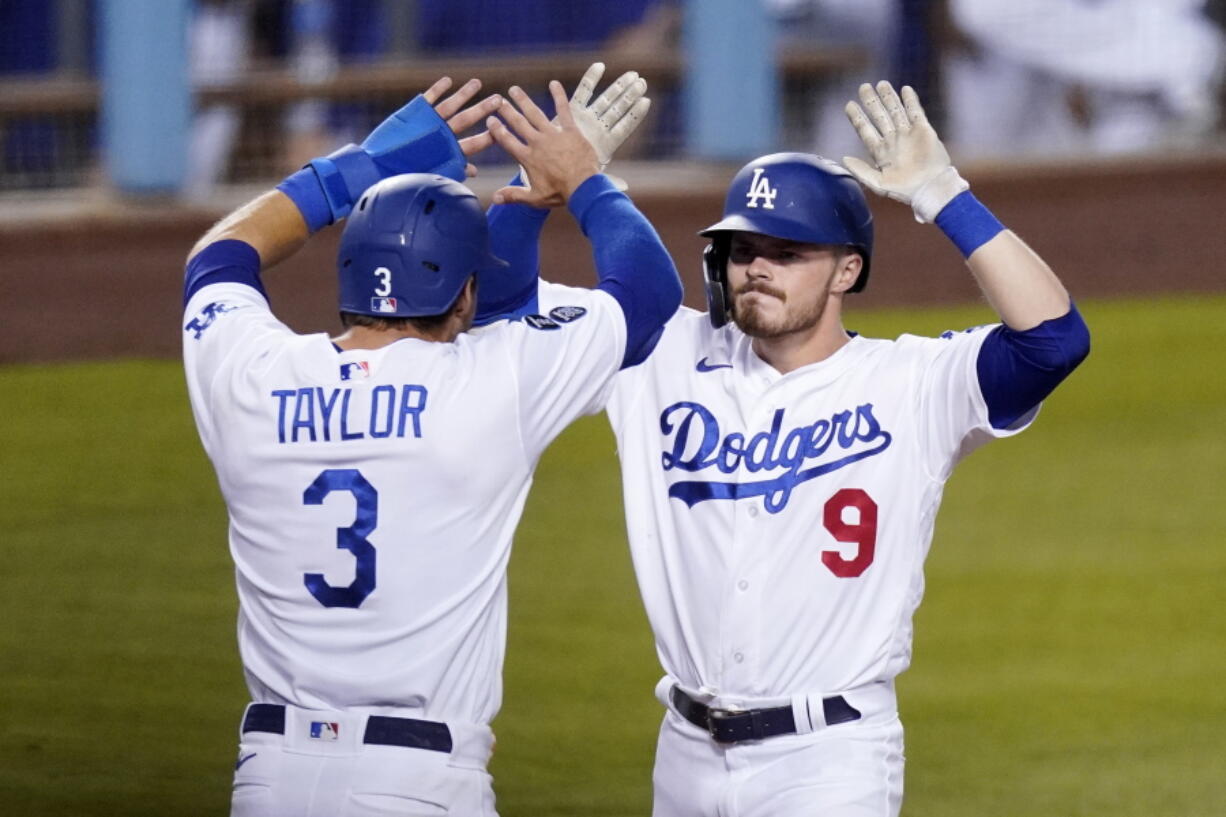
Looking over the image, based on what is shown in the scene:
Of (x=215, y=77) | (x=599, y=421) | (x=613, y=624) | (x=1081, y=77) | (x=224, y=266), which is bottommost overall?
(x=613, y=624)

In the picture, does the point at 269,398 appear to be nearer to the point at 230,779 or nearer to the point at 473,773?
the point at 473,773

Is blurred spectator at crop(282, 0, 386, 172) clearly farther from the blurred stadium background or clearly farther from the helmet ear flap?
the helmet ear flap

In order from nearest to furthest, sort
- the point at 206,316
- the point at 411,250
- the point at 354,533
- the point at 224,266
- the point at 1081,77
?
1. the point at 354,533
2. the point at 411,250
3. the point at 206,316
4. the point at 224,266
5. the point at 1081,77

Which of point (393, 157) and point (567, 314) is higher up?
point (393, 157)

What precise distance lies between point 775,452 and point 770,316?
28 cm

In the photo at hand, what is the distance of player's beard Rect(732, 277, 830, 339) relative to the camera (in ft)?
12.4

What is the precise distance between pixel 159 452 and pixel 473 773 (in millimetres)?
6658

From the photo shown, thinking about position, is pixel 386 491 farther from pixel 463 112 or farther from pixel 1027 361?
pixel 1027 361

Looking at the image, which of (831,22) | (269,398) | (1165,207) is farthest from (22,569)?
(1165,207)

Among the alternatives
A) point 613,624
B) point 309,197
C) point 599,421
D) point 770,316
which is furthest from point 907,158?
point 599,421

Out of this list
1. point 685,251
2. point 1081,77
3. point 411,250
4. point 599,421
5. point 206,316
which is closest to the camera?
point 411,250

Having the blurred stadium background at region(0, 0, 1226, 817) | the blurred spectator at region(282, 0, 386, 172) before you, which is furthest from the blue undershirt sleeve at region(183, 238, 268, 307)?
the blurred spectator at region(282, 0, 386, 172)

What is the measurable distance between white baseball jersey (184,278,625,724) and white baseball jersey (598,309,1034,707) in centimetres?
54

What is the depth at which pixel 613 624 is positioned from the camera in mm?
7316
